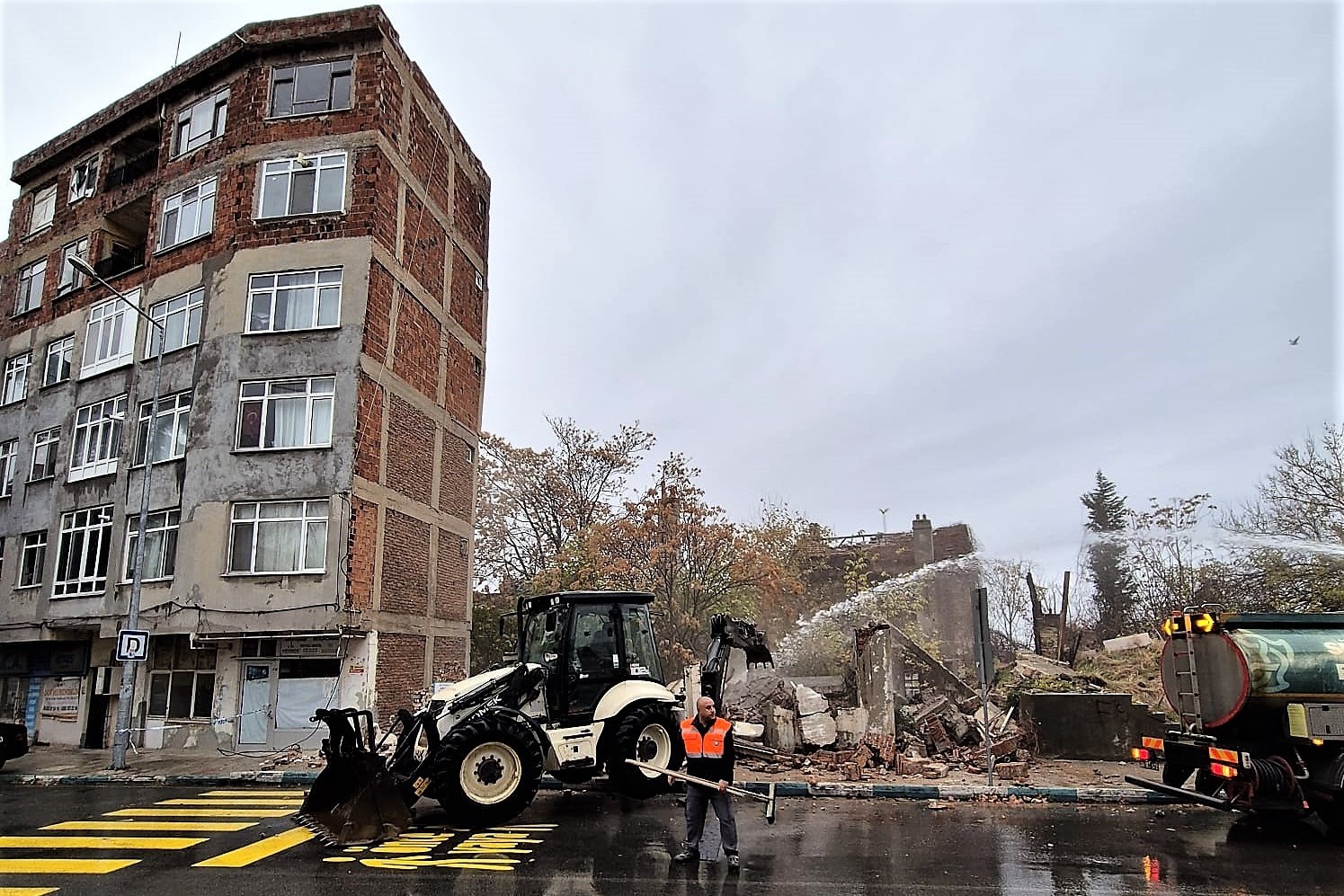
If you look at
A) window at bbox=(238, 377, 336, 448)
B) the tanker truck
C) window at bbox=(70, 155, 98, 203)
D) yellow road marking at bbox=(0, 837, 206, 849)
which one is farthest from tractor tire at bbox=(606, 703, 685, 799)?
window at bbox=(70, 155, 98, 203)

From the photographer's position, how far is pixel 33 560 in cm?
2558

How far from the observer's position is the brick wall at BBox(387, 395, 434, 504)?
21.9 metres

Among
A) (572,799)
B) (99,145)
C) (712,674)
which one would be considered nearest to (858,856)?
(712,674)

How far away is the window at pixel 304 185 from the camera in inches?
869

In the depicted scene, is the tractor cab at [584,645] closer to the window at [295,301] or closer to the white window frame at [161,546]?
the window at [295,301]

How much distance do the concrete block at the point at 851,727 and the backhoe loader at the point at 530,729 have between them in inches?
128

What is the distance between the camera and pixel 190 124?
24.7 m

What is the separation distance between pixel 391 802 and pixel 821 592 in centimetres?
2442

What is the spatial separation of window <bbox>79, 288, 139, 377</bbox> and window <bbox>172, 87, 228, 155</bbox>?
439 centimetres

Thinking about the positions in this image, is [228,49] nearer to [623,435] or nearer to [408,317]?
[408,317]

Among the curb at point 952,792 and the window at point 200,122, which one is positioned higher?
the window at point 200,122

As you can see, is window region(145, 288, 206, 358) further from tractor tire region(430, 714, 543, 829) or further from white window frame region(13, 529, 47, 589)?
tractor tire region(430, 714, 543, 829)

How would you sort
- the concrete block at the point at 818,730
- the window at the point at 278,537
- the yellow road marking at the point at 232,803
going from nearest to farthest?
the yellow road marking at the point at 232,803 < the concrete block at the point at 818,730 < the window at the point at 278,537

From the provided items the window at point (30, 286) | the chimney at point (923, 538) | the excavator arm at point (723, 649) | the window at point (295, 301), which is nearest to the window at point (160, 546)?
the window at point (295, 301)
